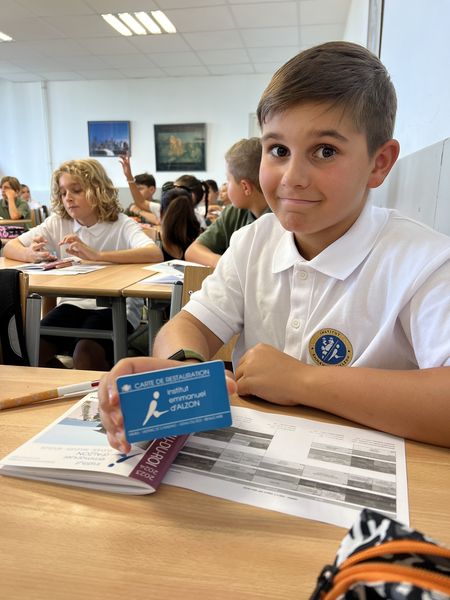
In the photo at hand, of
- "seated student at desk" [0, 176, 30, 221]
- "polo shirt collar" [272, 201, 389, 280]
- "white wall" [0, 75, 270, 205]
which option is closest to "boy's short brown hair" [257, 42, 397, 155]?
"polo shirt collar" [272, 201, 389, 280]

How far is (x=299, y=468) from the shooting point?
0.52 m

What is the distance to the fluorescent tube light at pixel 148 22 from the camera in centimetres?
477

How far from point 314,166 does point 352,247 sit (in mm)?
184

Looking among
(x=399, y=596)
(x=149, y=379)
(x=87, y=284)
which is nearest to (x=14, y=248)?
(x=87, y=284)

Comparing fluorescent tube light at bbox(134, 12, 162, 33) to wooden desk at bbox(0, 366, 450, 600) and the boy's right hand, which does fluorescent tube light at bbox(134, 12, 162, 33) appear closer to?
the boy's right hand

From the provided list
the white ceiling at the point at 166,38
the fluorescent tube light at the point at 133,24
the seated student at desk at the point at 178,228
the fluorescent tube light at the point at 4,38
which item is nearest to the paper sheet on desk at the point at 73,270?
the seated student at desk at the point at 178,228

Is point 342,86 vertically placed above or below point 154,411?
above

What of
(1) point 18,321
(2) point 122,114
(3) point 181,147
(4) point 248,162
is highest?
(2) point 122,114

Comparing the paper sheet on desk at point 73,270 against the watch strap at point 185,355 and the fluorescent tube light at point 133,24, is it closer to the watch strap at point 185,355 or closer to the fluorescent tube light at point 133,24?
the watch strap at point 185,355

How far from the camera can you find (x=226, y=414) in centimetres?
50

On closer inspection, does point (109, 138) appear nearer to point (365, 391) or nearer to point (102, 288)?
point (102, 288)

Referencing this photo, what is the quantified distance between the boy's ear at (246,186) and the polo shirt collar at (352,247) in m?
1.17

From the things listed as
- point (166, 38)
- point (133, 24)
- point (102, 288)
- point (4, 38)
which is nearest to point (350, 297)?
point (102, 288)

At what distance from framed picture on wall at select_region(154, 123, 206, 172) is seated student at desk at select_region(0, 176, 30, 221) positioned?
2.31m
